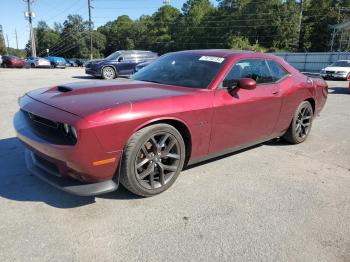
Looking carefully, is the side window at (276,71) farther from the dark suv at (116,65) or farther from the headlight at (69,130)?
the dark suv at (116,65)

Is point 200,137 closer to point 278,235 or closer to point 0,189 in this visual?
point 278,235

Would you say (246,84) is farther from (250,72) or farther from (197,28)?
(197,28)

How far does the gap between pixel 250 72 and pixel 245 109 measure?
60 centimetres

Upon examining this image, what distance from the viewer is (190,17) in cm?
8044

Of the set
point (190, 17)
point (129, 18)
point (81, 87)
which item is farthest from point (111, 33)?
point (81, 87)

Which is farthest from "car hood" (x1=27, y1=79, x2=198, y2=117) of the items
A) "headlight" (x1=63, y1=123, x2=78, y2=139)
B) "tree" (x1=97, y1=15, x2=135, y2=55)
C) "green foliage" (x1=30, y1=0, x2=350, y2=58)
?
"tree" (x1=97, y1=15, x2=135, y2=55)

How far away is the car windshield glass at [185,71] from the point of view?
12.7ft

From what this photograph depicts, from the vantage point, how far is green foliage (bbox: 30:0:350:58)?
5834 centimetres

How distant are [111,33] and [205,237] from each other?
9541 centimetres

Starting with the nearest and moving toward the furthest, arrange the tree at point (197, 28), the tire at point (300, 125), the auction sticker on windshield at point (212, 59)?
the auction sticker on windshield at point (212, 59), the tire at point (300, 125), the tree at point (197, 28)

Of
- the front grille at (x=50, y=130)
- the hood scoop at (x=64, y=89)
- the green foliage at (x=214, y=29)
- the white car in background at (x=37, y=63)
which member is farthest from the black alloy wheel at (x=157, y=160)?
the green foliage at (x=214, y=29)

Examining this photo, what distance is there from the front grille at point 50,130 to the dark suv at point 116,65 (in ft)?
42.7

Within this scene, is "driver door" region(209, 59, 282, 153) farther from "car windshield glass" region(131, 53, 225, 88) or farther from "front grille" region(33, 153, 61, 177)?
"front grille" region(33, 153, 61, 177)

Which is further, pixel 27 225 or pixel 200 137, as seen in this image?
pixel 200 137
